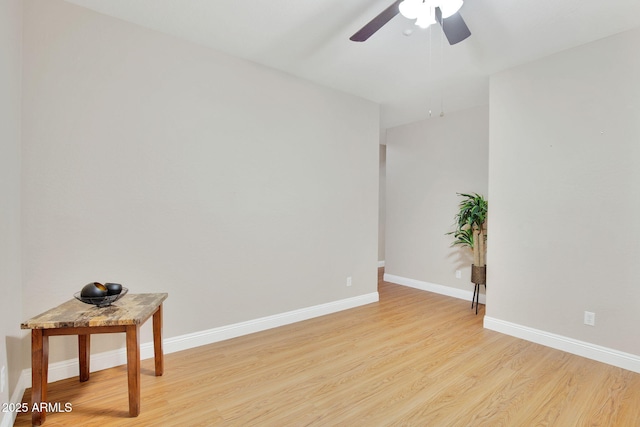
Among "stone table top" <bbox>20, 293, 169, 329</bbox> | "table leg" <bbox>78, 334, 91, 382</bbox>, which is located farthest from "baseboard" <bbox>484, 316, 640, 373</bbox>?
"table leg" <bbox>78, 334, 91, 382</bbox>

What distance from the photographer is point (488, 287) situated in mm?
3379

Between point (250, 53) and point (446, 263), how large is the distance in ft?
12.8

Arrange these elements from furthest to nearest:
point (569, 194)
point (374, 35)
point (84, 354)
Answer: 1. point (569, 194)
2. point (374, 35)
3. point (84, 354)

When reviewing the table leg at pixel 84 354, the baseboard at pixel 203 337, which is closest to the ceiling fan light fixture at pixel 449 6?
the baseboard at pixel 203 337

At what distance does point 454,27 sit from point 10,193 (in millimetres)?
2959

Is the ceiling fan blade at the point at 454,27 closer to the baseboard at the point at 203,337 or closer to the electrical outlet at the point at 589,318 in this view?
the electrical outlet at the point at 589,318

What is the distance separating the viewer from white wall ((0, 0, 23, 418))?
1.65 meters

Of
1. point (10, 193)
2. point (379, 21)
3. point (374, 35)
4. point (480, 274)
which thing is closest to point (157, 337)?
point (10, 193)

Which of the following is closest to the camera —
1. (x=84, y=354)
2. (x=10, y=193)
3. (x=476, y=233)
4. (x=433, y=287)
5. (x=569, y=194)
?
(x=10, y=193)

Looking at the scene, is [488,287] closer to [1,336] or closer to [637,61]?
[637,61]

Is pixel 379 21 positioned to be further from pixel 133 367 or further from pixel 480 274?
pixel 480 274

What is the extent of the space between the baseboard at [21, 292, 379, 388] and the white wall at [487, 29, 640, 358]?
180cm

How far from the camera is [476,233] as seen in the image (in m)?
3.93

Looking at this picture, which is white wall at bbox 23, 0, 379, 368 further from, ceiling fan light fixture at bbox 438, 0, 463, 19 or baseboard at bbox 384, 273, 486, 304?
ceiling fan light fixture at bbox 438, 0, 463, 19
